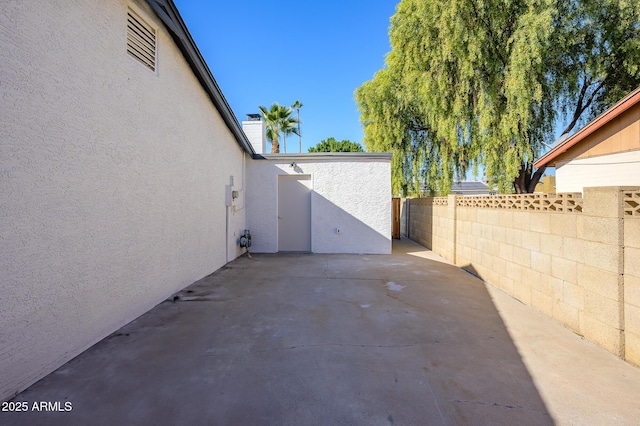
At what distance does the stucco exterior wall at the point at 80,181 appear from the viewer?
7.64 feet

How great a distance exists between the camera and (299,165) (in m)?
9.04

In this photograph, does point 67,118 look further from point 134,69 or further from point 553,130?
point 553,130

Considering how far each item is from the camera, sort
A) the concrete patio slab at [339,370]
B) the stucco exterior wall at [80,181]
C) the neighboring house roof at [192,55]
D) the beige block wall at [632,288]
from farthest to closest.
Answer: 1. the neighboring house roof at [192,55]
2. the beige block wall at [632,288]
3. the stucco exterior wall at [80,181]
4. the concrete patio slab at [339,370]

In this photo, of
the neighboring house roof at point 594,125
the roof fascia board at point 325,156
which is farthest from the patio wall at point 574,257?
the roof fascia board at point 325,156

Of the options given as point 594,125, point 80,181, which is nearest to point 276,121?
point 594,125

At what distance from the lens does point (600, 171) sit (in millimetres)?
6469

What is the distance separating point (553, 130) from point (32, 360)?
47.0 ft

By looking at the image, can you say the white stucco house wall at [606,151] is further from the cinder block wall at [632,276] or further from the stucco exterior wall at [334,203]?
the stucco exterior wall at [334,203]

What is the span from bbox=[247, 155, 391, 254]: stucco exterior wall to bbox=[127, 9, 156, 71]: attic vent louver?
15.6ft

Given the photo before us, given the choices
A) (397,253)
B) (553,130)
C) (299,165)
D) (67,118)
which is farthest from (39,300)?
(553,130)

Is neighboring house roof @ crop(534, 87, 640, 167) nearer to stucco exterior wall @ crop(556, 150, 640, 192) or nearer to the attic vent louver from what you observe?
stucco exterior wall @ crop(556, 150, 640, 192)

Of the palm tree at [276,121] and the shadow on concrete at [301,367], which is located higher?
the palm tree at [276,121]

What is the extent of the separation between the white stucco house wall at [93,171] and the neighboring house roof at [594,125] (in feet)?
26.5

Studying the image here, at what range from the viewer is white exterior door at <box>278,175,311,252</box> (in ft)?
29.9
